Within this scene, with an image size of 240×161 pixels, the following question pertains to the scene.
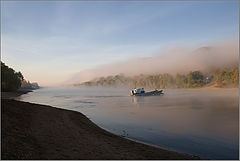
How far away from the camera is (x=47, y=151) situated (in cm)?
816

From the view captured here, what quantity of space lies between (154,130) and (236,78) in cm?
22745

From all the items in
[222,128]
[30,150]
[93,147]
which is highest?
[30,150]

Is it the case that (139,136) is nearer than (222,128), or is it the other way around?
(139,136)

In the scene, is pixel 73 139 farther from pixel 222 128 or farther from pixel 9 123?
pixel 222 128

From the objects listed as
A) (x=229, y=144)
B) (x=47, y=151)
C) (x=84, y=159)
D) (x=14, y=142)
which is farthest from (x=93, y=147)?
(x=229, y=144)

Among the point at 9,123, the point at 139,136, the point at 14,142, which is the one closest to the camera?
the point at 14,142

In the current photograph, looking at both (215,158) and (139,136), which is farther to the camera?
Answer: (139,136)

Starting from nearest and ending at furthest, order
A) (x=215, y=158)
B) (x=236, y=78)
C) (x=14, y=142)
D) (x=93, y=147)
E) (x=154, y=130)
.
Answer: (x=14, y=142)
(x=93, y=147)
(x=215, y=158)
(x=154, y=130)
(x=236, y=78)

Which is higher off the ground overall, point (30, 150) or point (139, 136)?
point (30, 150)

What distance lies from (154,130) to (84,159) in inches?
496

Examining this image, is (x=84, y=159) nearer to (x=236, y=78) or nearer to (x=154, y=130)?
(x=154, y=130)

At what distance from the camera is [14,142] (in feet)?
28.0

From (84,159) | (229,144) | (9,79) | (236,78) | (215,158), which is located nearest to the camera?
(84,159)

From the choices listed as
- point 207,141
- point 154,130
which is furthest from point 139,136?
point 207,141
